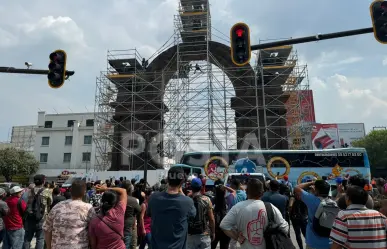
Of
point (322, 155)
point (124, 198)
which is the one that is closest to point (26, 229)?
point (124, 198)

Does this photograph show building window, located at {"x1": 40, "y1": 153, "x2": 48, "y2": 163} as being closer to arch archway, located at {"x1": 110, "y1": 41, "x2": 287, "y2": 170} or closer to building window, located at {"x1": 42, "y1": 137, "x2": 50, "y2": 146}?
building window, located at {"x1": 42, "y1": 137, "x2": 50, "y2": 146}

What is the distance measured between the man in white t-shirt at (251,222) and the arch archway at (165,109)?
19.3 metres

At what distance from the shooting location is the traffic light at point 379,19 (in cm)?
712

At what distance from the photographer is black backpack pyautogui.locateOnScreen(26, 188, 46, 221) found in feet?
20.6

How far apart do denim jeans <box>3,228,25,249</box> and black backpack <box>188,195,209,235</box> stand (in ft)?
12.7

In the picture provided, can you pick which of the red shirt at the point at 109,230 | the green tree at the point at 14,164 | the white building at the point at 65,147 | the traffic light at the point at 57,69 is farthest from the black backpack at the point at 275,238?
the white building at the point at 65,147

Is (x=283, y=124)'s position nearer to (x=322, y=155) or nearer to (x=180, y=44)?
(x=322, y=155)

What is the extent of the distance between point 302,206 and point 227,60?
18940 millimetres

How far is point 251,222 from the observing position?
3406 millimetres

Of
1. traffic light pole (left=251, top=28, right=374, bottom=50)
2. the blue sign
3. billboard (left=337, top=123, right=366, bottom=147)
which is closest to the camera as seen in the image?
traffic light pole (left=251, top=28, right=374, bottom=50)

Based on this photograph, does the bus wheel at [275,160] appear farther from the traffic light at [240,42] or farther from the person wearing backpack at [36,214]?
the person wearing backpack at [36,214]

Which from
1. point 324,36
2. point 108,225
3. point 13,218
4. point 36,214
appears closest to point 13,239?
point 13,218

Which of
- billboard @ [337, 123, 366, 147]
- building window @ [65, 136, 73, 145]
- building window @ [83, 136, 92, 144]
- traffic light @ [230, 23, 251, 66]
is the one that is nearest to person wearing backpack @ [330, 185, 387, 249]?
traffic light @ [230, 23, 251, 66]

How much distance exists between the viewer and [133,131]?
936 inches
